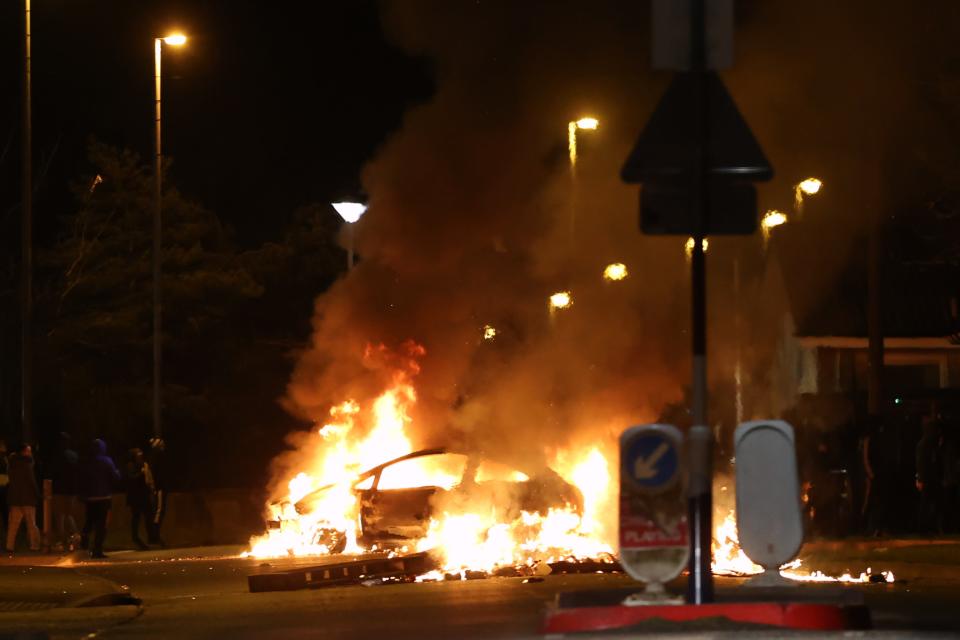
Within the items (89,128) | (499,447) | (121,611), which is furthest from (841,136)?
(89,128)

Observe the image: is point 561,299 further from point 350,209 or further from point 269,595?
point 269,595

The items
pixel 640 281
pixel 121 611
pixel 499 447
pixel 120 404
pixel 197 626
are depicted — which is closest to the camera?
pixel 197 626

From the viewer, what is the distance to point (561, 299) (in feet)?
71.8

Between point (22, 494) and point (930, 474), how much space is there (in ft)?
38.9

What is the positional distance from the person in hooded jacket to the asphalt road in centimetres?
539

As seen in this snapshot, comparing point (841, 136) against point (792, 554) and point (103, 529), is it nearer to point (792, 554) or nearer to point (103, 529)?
point (103, 529)

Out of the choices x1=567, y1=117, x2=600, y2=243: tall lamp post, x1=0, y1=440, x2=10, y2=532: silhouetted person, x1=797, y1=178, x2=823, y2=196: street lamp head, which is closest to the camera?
x1=567, y1=117, x2=600, y2=243: tall lamp post

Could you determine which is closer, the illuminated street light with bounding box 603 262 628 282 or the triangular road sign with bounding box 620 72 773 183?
the triangular road sign with bounding box 620 72 773 183

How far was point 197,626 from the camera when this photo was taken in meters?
13.1

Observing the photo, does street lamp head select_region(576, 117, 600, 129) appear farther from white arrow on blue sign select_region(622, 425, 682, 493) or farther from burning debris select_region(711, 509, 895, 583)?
white arrow on blue sign select_region(622, 425, 682, 493)

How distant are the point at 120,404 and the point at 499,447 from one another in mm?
17497

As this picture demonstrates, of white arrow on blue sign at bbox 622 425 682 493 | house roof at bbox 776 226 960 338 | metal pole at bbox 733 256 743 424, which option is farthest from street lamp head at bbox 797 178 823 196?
white arrow on blue sign at bbox 622 425 682 493

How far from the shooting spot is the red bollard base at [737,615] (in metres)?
9.28

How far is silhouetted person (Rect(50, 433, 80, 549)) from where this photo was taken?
24094 millimetres
